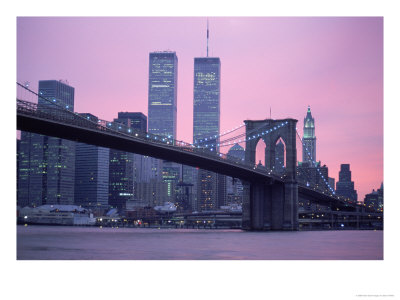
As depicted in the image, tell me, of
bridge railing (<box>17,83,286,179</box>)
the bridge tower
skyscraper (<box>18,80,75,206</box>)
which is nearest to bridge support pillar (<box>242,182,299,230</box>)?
the bridge tower

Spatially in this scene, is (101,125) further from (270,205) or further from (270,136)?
(270,136)

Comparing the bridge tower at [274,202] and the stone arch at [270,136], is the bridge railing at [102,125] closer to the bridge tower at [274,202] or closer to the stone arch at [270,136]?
the bridge tower at [274,202]

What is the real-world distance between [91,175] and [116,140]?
507 feet

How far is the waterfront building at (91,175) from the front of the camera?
19462cm

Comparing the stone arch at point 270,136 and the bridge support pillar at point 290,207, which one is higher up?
the stone arch at point 270,136

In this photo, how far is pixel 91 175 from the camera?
645ft

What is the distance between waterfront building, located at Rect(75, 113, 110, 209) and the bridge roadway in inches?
5492

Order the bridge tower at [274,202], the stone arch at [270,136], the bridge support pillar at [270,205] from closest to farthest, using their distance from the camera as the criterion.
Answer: the bridge tower at [274,202] → the bridge support pillar at [270,205] → the stone arch at [270,136]

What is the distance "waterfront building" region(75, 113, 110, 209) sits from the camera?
195 metres

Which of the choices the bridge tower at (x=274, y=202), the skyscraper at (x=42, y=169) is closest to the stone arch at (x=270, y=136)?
the bridge tower at (x=274, y=202)

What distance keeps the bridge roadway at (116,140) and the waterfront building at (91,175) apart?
139 metres
